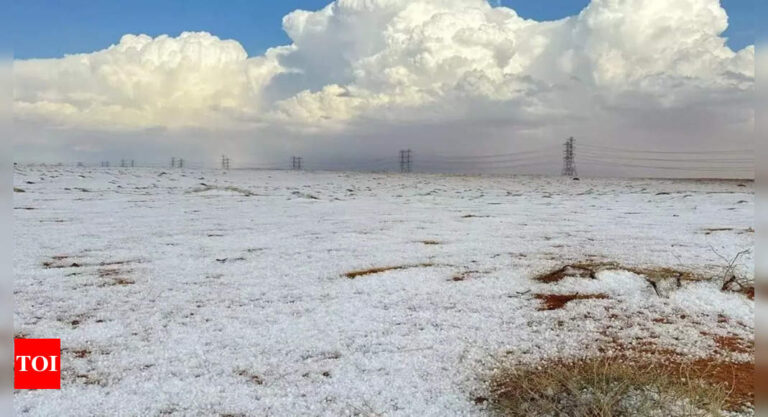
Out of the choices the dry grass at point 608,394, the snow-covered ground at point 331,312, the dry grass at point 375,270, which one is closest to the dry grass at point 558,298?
the snow-covered ground at point 331,312

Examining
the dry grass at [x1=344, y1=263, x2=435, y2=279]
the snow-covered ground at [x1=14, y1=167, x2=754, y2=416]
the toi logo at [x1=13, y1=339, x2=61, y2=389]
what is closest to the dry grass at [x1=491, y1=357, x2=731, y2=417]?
the snow-covered ground at [x1=14, y1=167, x2=754, y2=416]

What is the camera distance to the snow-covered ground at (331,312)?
275 centimetres

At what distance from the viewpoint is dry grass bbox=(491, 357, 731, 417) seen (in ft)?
7.50

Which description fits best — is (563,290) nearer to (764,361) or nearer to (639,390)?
(639,390)

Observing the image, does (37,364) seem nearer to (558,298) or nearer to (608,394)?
(608,394)

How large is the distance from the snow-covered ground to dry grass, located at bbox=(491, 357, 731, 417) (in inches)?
8.4

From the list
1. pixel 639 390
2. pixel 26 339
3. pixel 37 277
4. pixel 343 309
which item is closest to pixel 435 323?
pixel 343 309

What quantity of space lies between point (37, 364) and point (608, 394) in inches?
114

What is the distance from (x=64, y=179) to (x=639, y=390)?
22.1 m

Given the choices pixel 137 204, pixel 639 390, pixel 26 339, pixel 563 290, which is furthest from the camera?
pixel 137 204

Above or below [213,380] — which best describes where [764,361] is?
above

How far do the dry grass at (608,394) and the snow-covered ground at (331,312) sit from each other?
213 mm

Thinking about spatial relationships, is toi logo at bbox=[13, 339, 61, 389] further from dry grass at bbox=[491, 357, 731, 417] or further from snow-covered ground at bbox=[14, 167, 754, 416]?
dry grass at bbox=[491, 357, 731, 417]

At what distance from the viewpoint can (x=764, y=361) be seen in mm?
1026
